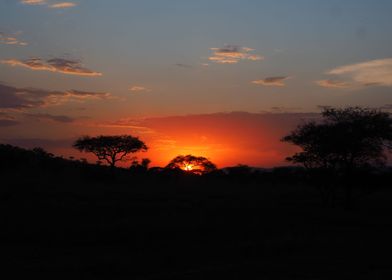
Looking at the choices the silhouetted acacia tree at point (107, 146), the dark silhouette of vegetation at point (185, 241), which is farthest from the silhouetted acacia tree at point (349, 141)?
the silhouetted acacia tree at point (107, 146)

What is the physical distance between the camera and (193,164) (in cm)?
9594

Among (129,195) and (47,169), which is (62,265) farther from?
(47,169)

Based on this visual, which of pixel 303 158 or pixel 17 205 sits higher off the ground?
pixel 303 158

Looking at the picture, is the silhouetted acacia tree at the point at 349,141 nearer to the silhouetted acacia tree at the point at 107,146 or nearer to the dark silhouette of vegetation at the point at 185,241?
the dark silhouette of vegetation at the point at 185,241

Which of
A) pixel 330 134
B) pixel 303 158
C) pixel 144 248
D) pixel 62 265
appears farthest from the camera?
pixel 303 158

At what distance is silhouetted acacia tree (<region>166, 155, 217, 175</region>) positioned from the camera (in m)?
94.6

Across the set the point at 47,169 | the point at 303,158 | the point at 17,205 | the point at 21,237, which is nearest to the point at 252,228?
the point at 21,237

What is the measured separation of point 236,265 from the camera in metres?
14.6

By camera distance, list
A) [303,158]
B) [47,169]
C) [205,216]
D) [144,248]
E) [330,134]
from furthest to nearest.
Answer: [47,169] → [303,158] → [330,134] → [205,216] → [144,248]

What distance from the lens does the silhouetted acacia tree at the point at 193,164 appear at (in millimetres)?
94575

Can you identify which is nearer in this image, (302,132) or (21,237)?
(21,237)

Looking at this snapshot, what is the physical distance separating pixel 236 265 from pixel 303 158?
25720 millimetres

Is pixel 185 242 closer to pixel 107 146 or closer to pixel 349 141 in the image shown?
pixel 349 141

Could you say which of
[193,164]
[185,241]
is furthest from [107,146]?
[185,241]
